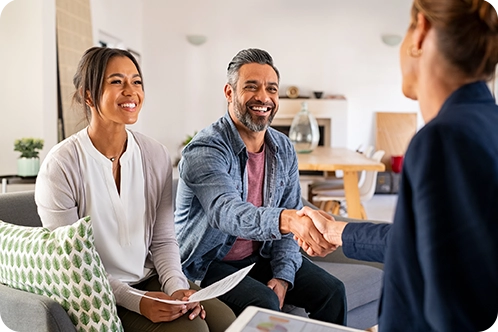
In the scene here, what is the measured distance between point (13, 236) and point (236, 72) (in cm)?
103

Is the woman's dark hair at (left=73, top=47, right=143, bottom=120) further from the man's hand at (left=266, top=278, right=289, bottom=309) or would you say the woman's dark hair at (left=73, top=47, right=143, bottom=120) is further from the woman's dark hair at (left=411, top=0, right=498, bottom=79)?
the woman's dark hair at (left=411, top=0, right=498, bottom=79)

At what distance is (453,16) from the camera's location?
2.64 feet

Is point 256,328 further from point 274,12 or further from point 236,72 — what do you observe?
point 274,12

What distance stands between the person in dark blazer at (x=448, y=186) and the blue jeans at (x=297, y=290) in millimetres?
1012

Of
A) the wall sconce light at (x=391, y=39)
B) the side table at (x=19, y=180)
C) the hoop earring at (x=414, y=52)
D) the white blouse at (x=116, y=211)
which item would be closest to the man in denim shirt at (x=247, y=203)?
the white blouse at (x=116, y=211)

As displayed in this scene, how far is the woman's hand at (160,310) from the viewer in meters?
1.52

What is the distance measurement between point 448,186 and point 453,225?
51 mm

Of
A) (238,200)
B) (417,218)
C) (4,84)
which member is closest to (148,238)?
(238,200)

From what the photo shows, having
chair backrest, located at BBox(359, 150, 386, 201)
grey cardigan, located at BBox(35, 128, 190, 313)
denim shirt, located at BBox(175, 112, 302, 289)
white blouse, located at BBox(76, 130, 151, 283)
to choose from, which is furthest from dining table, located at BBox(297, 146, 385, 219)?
white blouse, located at BBox(76, 130, 151, 283)

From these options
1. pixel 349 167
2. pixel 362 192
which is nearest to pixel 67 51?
pixel 349 167

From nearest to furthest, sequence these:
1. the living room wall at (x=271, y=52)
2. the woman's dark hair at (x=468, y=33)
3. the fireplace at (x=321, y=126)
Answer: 1. the woman's dark hair at (x=468, y=33)
2. the living room wall at (x=271, y=52)
3. the fireplace at (x=321, y=126)

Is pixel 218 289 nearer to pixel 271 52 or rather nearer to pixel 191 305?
pixel 191 305

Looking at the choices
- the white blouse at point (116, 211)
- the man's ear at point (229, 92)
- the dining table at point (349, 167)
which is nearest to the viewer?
the white blouse at point (116, 211)

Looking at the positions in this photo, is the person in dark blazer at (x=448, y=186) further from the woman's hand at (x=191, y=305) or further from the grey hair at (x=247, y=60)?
the grey hair at (x=247, y=60)
